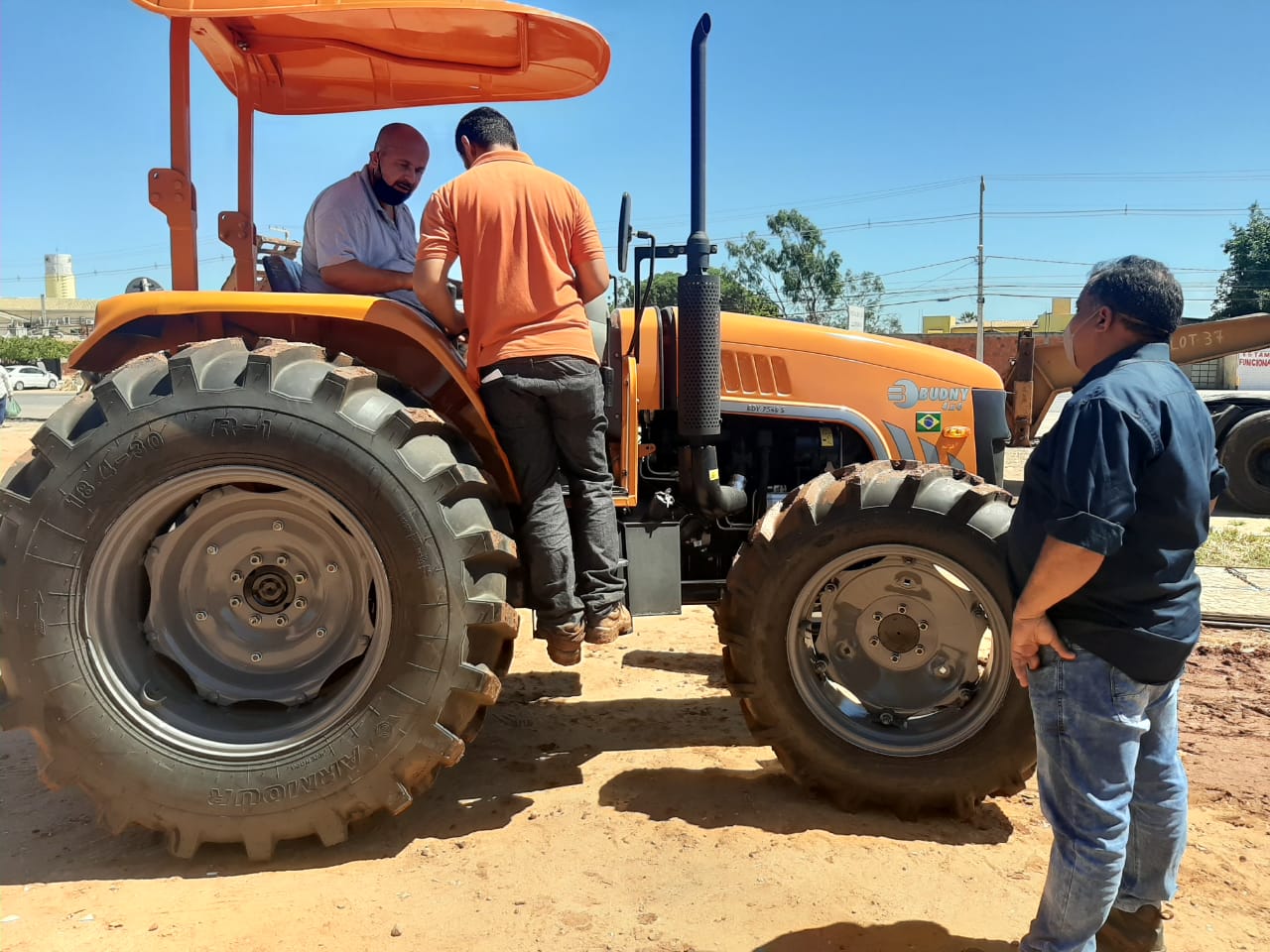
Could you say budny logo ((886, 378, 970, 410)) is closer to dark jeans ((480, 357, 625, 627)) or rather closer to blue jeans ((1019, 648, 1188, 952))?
dark jeans ((480, 357, 625, 627))

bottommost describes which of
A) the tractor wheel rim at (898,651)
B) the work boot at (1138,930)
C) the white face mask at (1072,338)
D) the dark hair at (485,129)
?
the work boot at (1138,930)

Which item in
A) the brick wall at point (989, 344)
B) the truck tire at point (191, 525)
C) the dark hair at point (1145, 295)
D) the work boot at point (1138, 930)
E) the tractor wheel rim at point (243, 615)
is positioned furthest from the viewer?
the brick wall at point (989, 344)

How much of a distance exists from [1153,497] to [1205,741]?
255cm

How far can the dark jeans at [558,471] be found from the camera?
9.95 feet

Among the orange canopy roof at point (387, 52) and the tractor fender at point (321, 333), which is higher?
the orange canopy roof at point (387, 52)

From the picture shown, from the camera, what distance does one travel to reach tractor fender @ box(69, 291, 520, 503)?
9.93 feet

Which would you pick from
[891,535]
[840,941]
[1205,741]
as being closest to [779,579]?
[891,535]

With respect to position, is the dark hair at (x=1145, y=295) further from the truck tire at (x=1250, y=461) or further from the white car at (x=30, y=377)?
the white car at (x=30, y=377)

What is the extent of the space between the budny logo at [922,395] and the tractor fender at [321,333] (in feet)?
5.79

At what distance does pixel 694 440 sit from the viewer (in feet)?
12.1

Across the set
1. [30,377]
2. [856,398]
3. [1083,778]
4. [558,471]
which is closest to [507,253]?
[558,471]

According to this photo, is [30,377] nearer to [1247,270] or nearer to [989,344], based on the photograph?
[989,344]

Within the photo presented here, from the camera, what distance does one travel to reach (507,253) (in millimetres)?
3010

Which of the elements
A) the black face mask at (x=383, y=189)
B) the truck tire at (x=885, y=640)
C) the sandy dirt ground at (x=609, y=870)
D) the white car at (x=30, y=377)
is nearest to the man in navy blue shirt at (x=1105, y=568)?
the sandy dirt ground at (x=609, y=870)
